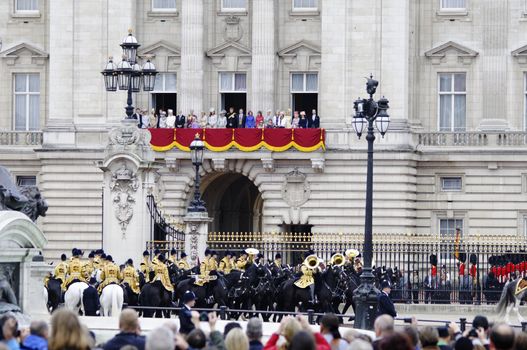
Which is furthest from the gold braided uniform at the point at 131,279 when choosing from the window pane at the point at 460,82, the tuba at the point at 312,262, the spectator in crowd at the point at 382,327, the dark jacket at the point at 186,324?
the window pane at the point at 460,82

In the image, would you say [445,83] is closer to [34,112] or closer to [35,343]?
[34,112]

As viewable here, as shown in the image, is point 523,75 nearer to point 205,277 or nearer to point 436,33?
point 436,33

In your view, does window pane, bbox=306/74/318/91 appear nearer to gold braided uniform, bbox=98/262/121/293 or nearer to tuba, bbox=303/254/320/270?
tuba, bbox=303/254/320/270

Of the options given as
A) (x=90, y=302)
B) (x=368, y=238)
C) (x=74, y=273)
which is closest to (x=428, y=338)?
(x=368, y=238)

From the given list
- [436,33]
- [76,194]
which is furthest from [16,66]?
[436,33]

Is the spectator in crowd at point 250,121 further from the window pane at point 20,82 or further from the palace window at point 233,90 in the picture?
the window pane at point 20,82

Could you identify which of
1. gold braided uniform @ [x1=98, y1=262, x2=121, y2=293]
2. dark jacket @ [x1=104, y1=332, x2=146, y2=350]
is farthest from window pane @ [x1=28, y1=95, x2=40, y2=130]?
dark jacket @ [x1=104, y1=332, x2=146, y2=350]

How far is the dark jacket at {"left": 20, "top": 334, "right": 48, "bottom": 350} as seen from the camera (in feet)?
84.9

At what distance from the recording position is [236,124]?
252 ft

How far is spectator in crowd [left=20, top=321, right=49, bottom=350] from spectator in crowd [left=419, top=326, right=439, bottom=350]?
16.0 feet

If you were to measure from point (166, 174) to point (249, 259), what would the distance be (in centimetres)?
2247

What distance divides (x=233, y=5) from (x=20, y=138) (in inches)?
390

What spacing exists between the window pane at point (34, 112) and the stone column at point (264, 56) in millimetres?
8901

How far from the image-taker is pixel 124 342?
83.4 feet
